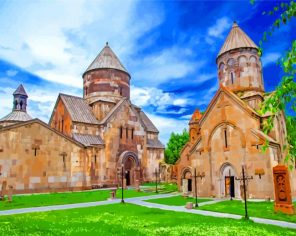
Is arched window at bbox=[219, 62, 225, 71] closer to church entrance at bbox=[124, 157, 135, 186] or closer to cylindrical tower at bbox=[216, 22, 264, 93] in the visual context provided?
cylindrical tower at bbox=[216, 22, 264, 93]

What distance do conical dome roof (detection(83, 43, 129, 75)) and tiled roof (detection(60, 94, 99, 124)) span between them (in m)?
6.06

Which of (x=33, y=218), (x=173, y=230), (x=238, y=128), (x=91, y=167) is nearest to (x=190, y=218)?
(x=173, y=230)

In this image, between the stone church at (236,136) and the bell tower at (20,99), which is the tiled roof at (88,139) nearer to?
the stone church at (236,136)

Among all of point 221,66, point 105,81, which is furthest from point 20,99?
point 221,66

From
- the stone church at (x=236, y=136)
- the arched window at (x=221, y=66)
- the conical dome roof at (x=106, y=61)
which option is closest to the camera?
the stone church at (x=236, y=136)

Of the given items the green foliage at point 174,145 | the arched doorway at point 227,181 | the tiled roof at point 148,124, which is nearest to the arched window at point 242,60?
the arched doorway at point 227,181

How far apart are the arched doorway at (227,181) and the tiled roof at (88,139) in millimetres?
16527

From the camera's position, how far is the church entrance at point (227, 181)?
Answer: 912 inches

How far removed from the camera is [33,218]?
13.5 meters

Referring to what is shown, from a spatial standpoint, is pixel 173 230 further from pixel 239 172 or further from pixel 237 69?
pixel 237 69

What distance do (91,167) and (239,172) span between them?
58.7 ft

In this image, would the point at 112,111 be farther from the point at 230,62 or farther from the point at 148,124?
the point at 230,62

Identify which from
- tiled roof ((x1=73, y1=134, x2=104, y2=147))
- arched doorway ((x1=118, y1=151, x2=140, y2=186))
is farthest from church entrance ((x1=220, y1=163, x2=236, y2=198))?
tiled roof ((x1=73, y1=134, x2=104, y2=147))

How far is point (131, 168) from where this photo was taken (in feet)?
123
